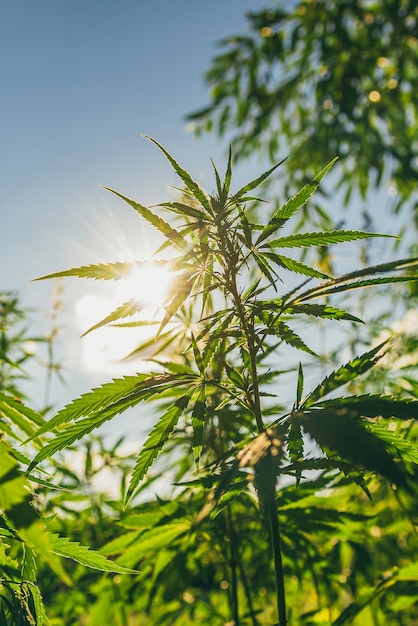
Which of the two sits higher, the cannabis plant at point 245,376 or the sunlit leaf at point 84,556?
the cannabis plant at point 245,376

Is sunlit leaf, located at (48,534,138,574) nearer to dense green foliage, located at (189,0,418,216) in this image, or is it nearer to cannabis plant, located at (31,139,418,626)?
cannabis plant, located at (31,139,418,626)

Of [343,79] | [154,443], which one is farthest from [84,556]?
[343,79]

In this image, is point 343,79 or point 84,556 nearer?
point 84,556

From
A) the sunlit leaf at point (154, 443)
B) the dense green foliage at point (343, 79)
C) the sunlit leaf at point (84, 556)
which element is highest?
the dense green foliage at point (343, 79)

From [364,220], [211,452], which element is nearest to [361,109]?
[364,220]

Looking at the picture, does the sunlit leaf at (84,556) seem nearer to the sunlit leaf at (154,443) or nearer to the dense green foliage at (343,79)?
the sunlit leaf at (154,443)

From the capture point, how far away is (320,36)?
5246 mm

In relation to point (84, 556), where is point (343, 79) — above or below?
above

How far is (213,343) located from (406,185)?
204 inches

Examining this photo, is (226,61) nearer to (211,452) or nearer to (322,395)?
(211,452)

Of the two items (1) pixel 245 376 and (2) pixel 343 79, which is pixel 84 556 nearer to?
(1) pixel 245 376

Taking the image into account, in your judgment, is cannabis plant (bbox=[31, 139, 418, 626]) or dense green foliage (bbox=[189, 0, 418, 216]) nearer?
cannabis plant (bbox=[31, 139, 418, 626])

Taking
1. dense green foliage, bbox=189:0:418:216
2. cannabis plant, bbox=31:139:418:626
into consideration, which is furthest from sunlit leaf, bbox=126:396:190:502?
dense green foliage, bbox=189:0:418:216

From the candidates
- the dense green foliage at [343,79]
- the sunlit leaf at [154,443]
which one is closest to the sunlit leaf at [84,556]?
the sunlit leaf at [154,443]
